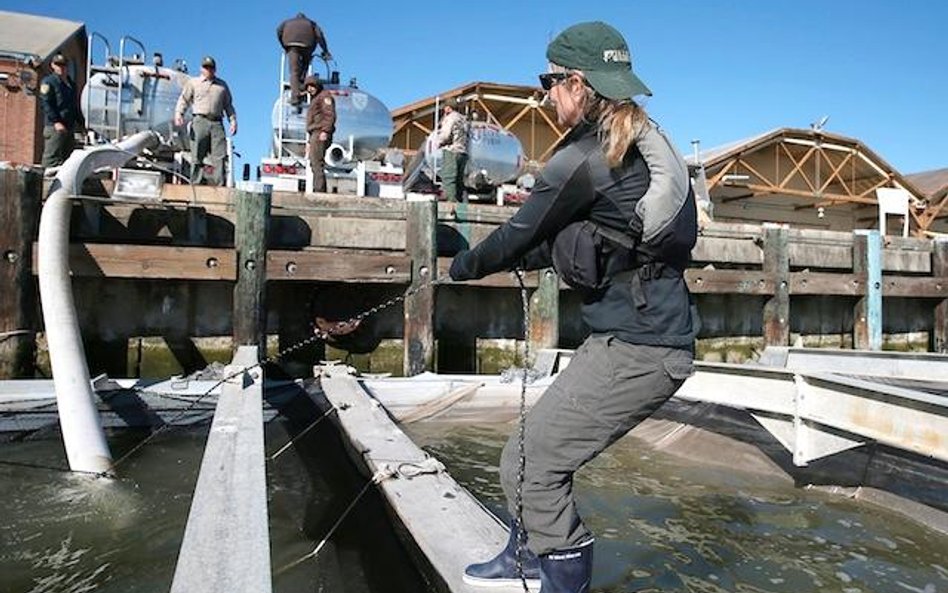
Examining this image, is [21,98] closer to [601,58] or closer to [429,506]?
[429,506]

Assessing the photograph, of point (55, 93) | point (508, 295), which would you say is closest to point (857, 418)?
point (508, 295)

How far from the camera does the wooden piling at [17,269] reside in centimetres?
627

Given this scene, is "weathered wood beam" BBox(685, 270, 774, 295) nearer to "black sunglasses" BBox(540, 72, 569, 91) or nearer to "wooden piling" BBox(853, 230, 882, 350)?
"wooden piling" BBox(853, 230, 882, 350)

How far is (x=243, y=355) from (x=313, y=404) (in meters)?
0.69

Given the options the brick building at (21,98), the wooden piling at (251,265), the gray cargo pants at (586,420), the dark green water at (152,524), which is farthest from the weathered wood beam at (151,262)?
the brick building at (21,98)

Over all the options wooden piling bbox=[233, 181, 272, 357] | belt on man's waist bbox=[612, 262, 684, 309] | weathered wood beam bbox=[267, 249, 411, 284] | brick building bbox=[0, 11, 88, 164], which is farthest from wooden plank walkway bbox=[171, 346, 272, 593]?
brick building bbox=[0, 11, 88, 164]

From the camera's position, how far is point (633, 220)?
1822 millimetres

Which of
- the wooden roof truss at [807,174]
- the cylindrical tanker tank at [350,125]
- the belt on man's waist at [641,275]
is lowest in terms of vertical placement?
the belt on man's waist at [641,275]

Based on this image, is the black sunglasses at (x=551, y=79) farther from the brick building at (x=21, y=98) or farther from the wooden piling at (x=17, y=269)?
the brick building at (x=21, y=98)

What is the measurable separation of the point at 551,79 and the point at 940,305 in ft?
37.9

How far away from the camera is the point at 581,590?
6.12 feet

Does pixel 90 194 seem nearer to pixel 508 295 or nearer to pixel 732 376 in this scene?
pixel 508 295

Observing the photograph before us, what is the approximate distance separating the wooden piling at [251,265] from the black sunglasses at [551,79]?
5.44 metres

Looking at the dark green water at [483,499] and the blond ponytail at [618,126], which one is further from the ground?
the blond ponytail at [618,126]
